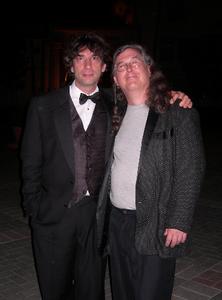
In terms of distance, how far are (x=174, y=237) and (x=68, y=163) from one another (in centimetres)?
96

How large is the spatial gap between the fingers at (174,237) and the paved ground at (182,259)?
1.69m

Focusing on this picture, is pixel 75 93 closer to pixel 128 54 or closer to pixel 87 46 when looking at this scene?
pixel 87 46

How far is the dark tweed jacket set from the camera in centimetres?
271

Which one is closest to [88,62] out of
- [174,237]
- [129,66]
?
[129,66]

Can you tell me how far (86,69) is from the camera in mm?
3209

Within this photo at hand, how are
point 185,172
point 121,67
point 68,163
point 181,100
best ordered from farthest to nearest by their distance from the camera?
point 68,163, point 121,67, point 181,100, point 185,172

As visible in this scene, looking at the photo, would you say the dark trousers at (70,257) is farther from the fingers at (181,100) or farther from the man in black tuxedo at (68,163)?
the fingers at (181,100)

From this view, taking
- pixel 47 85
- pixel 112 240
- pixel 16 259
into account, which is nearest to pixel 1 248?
pixel 16 259

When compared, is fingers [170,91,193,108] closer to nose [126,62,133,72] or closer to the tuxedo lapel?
nose [126,62,133,72]

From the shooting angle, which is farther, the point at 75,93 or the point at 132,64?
the point at 75,93

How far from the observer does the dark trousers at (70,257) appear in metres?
3.30

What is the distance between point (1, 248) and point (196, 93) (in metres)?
23.1

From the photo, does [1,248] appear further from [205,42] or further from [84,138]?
[205,42]

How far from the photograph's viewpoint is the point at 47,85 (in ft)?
76.4
